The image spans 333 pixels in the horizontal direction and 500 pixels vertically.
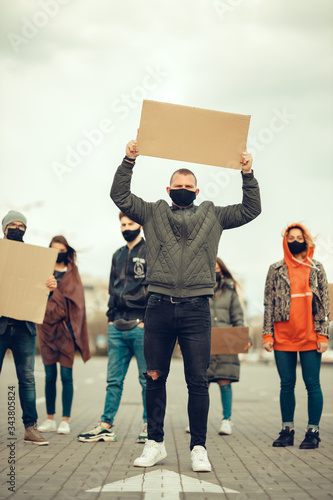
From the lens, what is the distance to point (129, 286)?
7480mm

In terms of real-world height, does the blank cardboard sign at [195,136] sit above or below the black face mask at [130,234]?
above

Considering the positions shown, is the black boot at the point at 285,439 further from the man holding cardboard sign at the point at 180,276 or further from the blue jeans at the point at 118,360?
the man holding cardboard sign at the point at 180,276

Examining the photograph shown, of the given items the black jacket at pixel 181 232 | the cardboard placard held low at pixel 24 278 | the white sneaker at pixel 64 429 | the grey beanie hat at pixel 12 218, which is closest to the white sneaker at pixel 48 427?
the white sneaker at pixel 64 429

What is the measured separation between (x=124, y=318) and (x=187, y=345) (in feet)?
6.16

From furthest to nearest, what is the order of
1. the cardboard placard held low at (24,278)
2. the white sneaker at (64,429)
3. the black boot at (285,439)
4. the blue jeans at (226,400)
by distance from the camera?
the blue jeans at (226,400), the white sneaker at (64,429), the black boot at (285,439), the cardboard placard held low at (24,278)

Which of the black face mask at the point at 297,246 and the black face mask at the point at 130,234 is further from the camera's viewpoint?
the black face mask at the point at 130,234

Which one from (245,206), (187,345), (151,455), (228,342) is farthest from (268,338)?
(151,455)

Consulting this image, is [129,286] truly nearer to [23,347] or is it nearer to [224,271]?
[23,347]

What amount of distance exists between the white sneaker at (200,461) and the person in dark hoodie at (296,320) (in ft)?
5.90

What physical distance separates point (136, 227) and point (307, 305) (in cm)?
191

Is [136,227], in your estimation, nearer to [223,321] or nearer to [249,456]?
[223,321]

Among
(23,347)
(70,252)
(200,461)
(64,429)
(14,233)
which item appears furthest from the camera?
(70,252)

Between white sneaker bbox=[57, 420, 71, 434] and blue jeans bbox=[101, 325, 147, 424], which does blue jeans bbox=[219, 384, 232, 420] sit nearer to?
blue jeans bbox=[101, 325, 147, 424]

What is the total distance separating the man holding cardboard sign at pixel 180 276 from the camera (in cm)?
565
